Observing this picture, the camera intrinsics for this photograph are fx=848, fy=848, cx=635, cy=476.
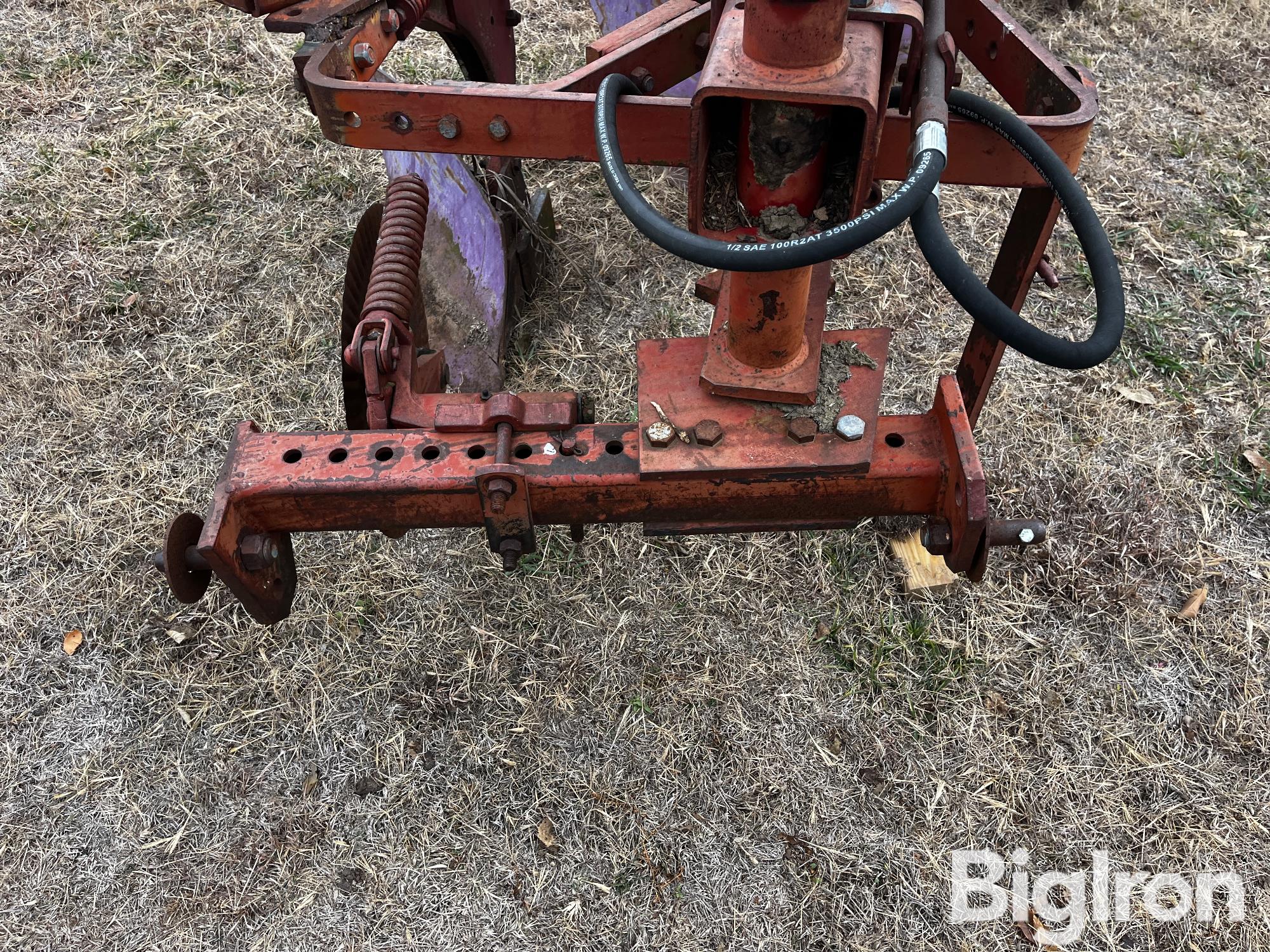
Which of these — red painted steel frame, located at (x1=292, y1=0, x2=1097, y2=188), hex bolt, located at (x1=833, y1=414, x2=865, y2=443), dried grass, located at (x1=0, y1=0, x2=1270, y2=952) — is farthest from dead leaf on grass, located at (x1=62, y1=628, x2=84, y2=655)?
hex bolt, located at (x1=833, y1=414, x2=865, y2=443)

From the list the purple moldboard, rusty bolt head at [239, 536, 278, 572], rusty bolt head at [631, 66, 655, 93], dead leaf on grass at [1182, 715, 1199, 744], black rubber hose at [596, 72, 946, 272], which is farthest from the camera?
the purple moldboard

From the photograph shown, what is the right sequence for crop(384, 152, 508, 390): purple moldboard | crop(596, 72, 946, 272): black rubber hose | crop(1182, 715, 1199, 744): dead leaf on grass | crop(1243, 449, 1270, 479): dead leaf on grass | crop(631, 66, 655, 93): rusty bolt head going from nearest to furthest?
crop(596, 72, 946, 272): black rubber hose < crop(631, 66, 655, 93): rusty bolt head < crop(1182, 715, 1199, 744): dead leaf on grass < crop(1243, 449, 1270, 479): dead leaf on grass < crop(384, 152, 508, 390): purple moldboard

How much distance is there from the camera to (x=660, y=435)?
156 cm

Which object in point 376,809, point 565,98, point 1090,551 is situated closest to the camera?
point 565,98

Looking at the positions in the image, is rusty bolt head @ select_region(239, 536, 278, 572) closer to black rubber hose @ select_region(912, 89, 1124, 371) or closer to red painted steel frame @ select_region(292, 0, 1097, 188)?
red painted steel frame @ select_region(292, 0, 1097, 188)

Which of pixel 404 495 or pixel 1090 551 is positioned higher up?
pixel 404 495

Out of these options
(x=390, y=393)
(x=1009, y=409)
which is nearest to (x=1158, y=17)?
(x=1009, y=409)

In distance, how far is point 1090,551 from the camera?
2.45 m

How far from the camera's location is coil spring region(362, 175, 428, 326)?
1880 millimetres

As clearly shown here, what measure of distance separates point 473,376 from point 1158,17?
3928 mm

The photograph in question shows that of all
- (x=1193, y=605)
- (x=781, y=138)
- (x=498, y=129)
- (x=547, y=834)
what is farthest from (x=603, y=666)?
(x=1193, y=605)

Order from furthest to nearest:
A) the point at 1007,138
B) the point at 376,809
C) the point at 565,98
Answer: the point at 376,809
the point at 565,98
the point at 1007,138

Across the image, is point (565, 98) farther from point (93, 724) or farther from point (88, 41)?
point (88, 41)

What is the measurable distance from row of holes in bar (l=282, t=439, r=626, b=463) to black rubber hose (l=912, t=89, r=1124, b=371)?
0.67 m
